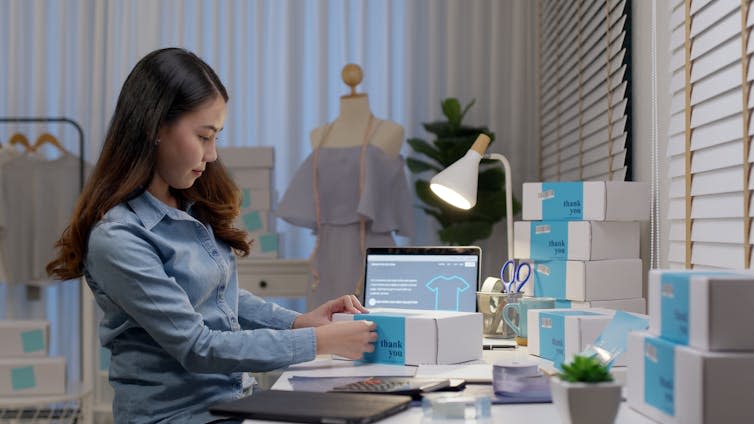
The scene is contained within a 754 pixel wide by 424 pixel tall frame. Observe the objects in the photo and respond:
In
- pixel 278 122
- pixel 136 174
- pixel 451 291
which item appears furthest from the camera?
pixel 278 122

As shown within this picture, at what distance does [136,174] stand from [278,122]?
263 centimetres

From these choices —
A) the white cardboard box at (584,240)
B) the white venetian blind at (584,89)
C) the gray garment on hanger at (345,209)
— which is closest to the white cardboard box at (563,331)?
the white cardboard box at (584,240)

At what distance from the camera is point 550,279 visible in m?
2.16

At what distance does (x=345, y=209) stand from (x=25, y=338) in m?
1.42

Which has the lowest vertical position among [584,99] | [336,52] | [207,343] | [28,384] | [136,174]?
[28,384]

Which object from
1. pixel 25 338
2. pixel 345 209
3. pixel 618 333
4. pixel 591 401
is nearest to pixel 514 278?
pixel 618 333

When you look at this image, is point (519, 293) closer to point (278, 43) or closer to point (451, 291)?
point (451, 291)

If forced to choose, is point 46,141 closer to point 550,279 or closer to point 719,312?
point 550,279

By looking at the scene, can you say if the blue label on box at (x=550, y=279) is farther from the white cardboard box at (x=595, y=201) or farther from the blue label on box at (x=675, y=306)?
the blue label on box at (x=675, y=306)

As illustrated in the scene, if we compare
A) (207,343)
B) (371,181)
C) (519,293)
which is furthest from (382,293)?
(371,181)

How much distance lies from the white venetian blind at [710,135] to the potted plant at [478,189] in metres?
1.65

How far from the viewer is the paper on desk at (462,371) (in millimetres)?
1550

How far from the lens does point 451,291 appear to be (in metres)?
2.26

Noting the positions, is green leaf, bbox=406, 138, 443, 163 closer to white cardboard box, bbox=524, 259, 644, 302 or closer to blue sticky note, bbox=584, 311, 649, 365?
white cardboard box, bbox=524, 259, 644, 302
